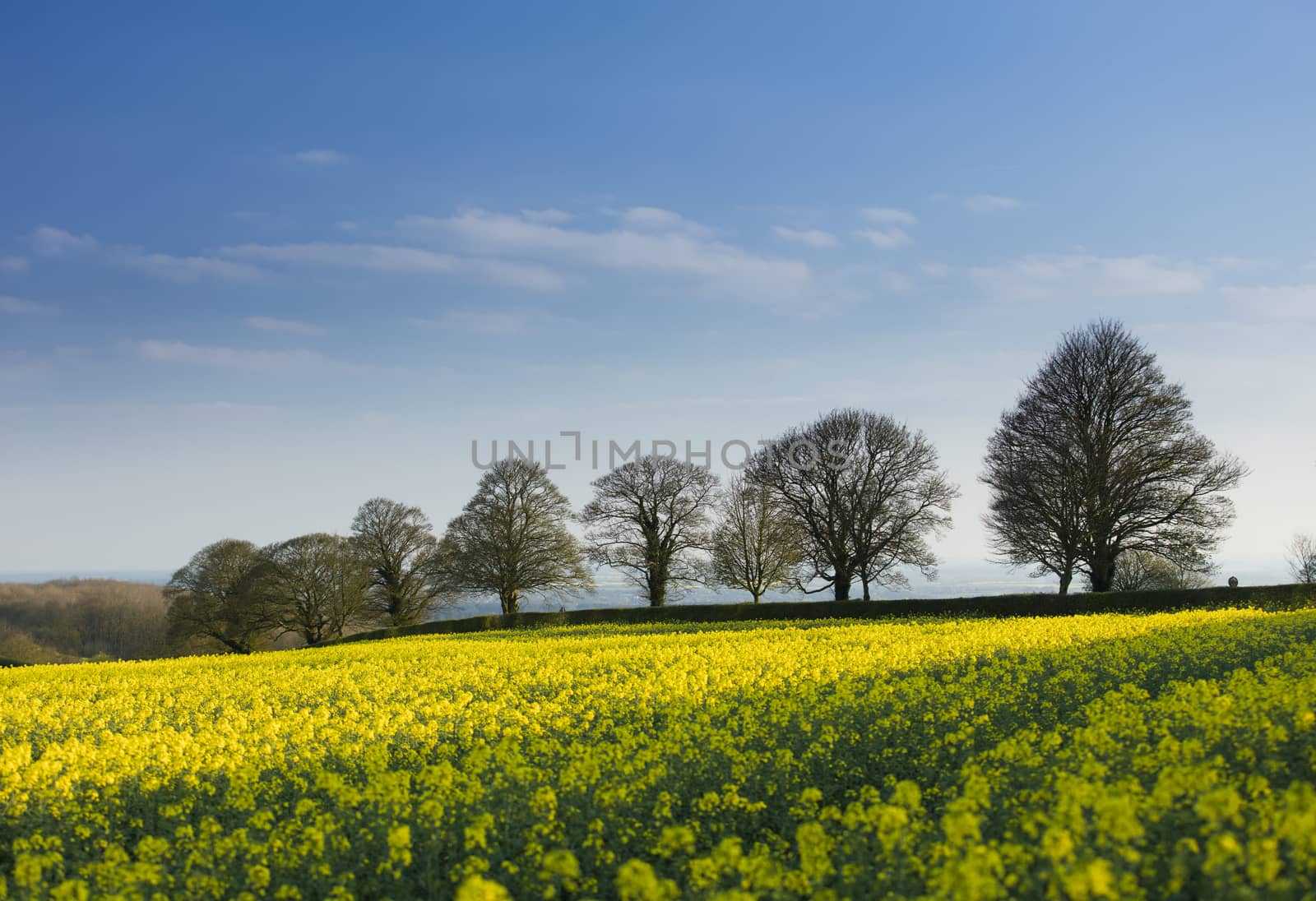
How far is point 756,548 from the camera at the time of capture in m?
44.4

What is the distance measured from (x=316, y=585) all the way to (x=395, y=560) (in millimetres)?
4697

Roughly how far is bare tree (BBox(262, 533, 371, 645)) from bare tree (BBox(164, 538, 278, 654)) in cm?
73

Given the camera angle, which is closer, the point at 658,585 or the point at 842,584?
the point at 842,584

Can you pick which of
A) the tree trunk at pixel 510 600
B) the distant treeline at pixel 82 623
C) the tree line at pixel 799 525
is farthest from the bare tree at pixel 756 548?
the distant treeline at pixel 82 623

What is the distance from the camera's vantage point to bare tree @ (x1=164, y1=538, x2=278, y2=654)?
50438 mm

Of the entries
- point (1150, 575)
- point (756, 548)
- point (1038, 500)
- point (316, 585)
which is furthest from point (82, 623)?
point (1150, 575)

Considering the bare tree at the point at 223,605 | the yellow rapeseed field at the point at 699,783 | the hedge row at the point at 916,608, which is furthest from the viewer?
the bare tree at the point at 223,605

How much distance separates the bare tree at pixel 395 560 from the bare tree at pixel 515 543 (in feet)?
21.3

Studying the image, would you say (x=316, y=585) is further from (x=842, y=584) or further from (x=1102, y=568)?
(x=1102, y=568)

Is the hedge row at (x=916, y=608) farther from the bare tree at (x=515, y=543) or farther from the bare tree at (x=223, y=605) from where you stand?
the bare tree at (x=223, y=605)

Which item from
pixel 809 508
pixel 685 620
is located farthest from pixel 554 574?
pixel 809 508

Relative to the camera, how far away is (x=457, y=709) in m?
11.6

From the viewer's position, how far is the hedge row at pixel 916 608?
2872cm

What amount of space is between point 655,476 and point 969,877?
4278 centimetres
